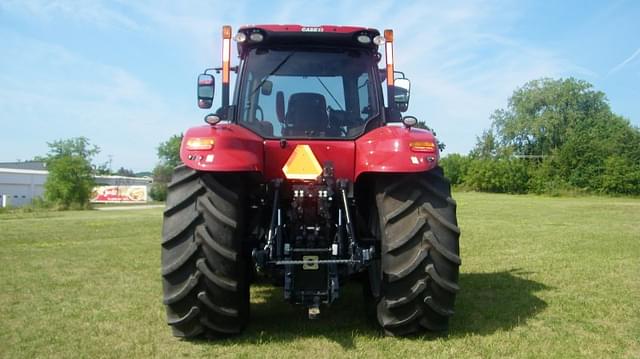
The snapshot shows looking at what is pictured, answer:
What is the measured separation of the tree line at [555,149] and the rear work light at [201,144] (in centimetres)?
5548

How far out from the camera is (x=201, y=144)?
13.7 ft

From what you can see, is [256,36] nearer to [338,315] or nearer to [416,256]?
[416,256]

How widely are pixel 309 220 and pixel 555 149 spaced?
6746 centimetres

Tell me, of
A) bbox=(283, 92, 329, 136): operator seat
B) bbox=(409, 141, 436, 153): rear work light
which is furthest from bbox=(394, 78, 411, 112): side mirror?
bbox=(409, 141, 436, 153): rear work light

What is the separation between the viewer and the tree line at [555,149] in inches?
2186

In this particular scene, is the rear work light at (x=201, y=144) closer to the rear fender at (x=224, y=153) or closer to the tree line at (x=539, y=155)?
the rear fender at (x=224, y=153)

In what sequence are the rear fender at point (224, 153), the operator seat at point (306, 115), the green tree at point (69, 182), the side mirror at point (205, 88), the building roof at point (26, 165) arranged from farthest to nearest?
the building roof at point (26, 165)
the green tree at point (69, 182)
the side mirror at point (205, 88)
the operator seat at point (306, 115)
the rear fender at point (224, 153)

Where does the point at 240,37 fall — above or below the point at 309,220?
above

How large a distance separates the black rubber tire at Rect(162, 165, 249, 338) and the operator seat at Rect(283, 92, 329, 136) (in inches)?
36.3

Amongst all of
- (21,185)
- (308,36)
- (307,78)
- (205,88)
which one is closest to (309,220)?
(307,78)

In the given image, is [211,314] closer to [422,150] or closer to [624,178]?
[422,150]

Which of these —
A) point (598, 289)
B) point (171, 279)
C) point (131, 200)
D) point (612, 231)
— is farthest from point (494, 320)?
point (131, 200)

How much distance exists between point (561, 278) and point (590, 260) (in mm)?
2176

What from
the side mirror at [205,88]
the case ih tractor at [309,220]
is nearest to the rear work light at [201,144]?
the case ih tractor at [309,220]
